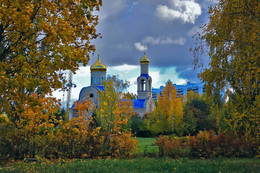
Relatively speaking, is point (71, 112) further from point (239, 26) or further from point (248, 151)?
point (239, 26)

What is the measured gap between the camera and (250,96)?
8312mm

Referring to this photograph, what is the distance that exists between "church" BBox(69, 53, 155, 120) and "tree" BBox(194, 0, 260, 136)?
33.8 m

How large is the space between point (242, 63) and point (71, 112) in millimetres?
39414

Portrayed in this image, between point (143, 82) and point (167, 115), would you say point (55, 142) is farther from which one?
point (143, 82)

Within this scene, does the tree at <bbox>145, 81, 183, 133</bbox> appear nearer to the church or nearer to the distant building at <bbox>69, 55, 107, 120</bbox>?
the church

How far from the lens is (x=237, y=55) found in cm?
805

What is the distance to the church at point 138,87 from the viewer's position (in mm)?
42906

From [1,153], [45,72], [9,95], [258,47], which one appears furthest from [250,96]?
[1,153]

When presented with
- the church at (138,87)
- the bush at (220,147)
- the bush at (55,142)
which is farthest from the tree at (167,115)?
the bush at (55,142)

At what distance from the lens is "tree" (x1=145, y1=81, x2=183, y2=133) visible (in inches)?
1145

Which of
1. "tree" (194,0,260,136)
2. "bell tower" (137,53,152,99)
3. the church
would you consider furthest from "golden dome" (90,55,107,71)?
"tree" (194,0,260,136)

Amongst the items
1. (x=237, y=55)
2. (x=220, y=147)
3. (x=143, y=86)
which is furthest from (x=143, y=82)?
(x=237, y=55)

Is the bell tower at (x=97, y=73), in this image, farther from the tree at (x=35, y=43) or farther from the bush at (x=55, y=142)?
the tree at (x=35, y=43)

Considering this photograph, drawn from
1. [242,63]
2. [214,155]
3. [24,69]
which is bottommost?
[214,155]
